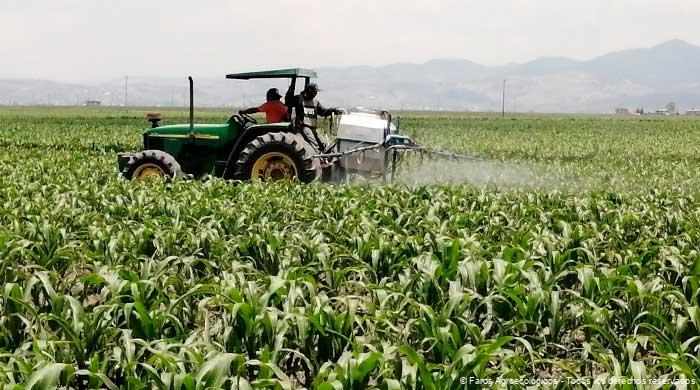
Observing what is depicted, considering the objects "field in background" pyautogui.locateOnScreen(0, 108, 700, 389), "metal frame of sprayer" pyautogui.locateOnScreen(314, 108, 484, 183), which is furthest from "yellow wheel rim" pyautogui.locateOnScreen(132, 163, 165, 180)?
"metal frame of sprayer" pyautogui.locateOnScreen(314, 108, 484, 183)

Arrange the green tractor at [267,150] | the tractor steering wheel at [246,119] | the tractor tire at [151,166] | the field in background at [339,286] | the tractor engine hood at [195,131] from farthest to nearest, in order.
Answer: the tractor engine hood at [195,131] < the tractor steering wheel at [246,119] < the tractor tire at [151,166] < the green tractor at [267,150] < the field in background at [339,286]

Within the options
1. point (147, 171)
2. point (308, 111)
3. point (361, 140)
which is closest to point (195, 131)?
point (147, 171)

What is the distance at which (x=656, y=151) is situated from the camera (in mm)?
29594

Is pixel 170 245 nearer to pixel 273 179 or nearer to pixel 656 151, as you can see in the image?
pixel 273 179

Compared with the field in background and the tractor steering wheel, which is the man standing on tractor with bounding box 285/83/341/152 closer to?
the tractor steering wheel

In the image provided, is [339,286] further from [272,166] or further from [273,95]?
[273,95]

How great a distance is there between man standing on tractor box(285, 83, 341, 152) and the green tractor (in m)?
0.10

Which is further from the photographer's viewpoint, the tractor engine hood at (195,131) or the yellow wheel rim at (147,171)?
the tractor engine hood at (195,131)

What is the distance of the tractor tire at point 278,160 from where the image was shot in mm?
11719

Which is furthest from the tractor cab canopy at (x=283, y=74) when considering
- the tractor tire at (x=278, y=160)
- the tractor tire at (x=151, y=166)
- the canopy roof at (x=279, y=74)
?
the tractor tire at (x=151, y=166)

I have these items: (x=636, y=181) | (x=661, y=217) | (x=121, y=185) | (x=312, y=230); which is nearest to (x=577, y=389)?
(x=312, y=230)

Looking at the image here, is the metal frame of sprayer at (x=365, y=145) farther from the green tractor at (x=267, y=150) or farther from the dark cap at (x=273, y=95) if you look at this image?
the dark cap at (x=273, y=95)

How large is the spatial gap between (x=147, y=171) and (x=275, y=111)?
2422 mm

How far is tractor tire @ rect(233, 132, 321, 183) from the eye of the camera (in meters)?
11.7
